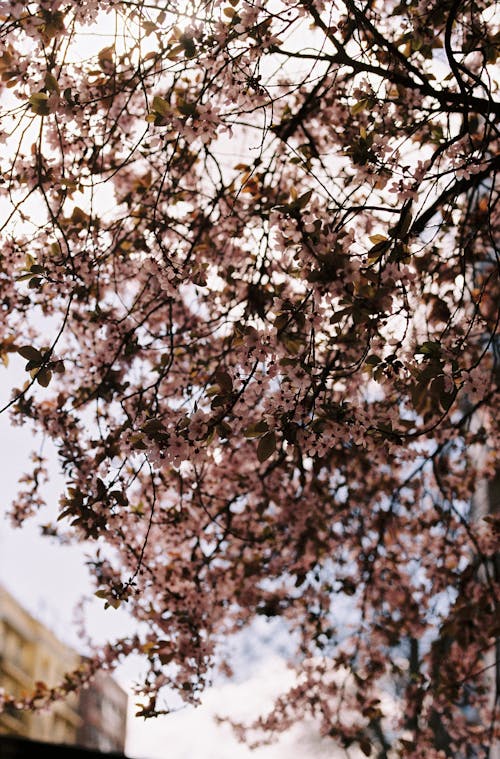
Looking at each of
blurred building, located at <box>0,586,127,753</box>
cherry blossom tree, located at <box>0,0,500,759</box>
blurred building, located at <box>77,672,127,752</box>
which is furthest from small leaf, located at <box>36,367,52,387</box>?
blurred building, located at <box>77,672,127,752</box>

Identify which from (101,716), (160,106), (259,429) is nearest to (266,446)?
(259,429)

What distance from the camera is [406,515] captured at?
5.39m

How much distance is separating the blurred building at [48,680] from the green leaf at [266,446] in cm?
1871

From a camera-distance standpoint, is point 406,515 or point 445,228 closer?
point 445,228

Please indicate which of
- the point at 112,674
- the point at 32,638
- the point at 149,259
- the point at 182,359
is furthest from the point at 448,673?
the point at 32,638

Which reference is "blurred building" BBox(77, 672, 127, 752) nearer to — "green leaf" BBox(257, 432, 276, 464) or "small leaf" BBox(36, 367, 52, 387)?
"small leaf" BBox(36, 367, 52, 387)

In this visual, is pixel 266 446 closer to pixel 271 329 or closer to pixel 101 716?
pixel 271 329

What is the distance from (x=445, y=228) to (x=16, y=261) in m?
2.23

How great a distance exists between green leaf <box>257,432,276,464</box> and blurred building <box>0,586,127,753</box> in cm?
1871

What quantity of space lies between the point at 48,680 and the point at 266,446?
2292 centimetres

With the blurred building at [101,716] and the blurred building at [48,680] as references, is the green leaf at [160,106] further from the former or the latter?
the blurred building at [101,716]

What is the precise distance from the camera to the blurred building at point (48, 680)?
790 inches

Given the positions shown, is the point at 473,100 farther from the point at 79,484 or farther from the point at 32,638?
the point at 32,638

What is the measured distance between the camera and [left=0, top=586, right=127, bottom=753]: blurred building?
790 inches
